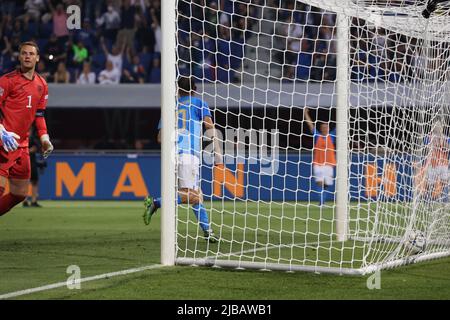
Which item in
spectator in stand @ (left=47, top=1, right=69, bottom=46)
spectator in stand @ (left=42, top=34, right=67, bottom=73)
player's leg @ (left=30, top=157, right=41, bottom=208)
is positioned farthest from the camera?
spectator in stand @ (left=47, top=1, right=69, bottom=46)

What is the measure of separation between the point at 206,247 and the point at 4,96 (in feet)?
9.33

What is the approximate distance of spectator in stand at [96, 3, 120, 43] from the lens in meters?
24.1

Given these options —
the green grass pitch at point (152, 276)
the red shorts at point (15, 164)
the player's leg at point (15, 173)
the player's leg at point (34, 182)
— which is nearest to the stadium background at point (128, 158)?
the green grass pitch at point (152, 276)

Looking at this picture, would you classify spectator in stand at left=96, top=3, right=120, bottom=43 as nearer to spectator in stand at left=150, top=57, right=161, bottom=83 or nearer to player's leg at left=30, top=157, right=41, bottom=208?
spectator in stand at left=150, top=57, right=161, bottom=83

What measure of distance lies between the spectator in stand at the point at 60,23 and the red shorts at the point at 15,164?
531 inches

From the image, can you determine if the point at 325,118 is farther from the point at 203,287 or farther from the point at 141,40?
the point at 203,287

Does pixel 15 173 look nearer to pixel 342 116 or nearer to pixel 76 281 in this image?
pixel 76 281

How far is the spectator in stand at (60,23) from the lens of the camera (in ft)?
77.8

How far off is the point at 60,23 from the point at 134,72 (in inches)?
98.6

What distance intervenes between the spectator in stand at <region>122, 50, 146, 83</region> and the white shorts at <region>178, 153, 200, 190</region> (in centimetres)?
1281

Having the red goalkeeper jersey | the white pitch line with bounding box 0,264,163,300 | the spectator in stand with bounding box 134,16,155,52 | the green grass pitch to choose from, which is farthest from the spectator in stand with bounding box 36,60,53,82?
the white pitch line with bounding box 0,264,163,300

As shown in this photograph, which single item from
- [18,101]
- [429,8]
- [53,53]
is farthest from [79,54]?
[429,8]

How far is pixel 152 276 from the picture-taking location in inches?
318

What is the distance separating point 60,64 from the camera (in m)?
23.1
